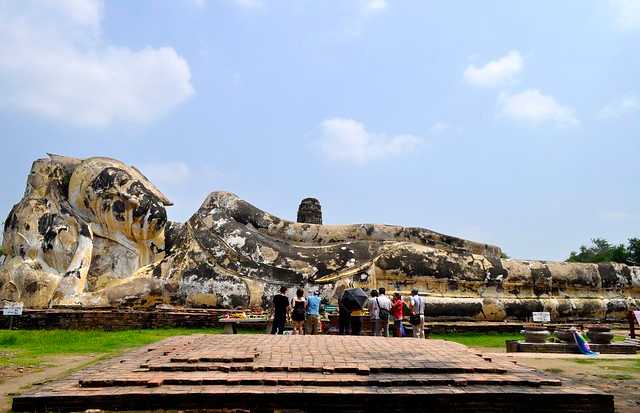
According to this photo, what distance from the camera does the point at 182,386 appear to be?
3885mm

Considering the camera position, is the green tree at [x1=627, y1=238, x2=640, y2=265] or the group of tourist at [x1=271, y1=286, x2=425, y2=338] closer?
the group of tourist at [x1=271, y1=286, x2=425, y2=338]

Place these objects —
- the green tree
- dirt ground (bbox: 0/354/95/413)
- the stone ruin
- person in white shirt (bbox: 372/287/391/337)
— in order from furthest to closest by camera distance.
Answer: the green tree
the stone ruin
person in white shirt (bbox: 372/287/391/337)
dirt ground (bbox: 0/354/95/413)

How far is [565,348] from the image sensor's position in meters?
8.96

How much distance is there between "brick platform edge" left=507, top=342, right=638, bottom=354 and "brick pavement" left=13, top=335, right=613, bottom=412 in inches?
171

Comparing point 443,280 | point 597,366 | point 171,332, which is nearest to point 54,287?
point 171,332

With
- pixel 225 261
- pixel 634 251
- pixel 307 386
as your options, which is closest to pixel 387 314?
pixel 225 261

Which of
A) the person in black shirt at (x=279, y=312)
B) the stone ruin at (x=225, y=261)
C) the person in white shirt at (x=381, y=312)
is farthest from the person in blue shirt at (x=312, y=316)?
the stone ruin at (x=225, y=261)

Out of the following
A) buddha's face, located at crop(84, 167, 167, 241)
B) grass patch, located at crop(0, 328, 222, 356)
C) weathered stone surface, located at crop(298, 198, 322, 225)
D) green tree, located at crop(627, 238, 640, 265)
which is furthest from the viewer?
green tree, located at crop(627, 238, 640, 265)

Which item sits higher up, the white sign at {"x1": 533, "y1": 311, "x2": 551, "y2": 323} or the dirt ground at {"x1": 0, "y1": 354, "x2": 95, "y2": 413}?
the white sign at {"x1": 533, "y1": 311, "x2": 551, "y2": 323}

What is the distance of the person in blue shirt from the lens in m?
9.52

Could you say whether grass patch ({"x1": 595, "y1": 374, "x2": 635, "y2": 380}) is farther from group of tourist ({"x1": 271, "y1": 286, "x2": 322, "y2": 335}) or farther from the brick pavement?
group of tourist ({"x1": 271, "y1": 286, "x2": 322, "y2": 335})

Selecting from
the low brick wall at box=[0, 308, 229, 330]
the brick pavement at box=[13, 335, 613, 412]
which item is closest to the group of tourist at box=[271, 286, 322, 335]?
the low brick wall at box=[0, 308, 229, 330]

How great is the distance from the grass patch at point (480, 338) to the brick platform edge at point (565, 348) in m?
0.99

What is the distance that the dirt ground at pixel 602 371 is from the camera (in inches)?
196
